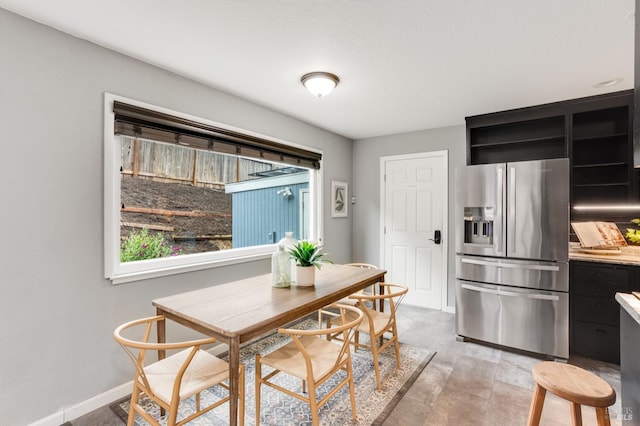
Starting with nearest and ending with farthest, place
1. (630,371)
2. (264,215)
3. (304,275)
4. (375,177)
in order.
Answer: (630,371) → (304,275) → (264,215) → (375,177)

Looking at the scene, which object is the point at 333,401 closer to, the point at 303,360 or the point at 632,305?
the point at 303,360

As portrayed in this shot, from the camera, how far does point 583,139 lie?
309cm

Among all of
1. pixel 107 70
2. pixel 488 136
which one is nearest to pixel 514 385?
pixel 488 136

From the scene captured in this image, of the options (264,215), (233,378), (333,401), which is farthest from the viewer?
(264,215)

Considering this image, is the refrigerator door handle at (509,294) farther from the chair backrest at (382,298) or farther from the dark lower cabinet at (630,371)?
the dark lower cabinet at (630,371)

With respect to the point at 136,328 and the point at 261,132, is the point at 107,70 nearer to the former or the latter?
the point at 261,132

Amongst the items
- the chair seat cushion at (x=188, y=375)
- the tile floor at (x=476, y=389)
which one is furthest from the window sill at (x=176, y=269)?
the tile floor at (x=476, y=389)

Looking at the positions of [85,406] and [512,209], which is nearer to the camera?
[85,406]

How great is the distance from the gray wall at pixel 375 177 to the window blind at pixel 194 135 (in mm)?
1361

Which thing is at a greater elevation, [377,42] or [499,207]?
[377,42]

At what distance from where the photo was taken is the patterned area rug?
1.95 metres

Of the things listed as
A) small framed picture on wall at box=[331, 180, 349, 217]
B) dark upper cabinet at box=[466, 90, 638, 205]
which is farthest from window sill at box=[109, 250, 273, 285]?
dark upper cabinet at box=[466, 90, 638, 205]

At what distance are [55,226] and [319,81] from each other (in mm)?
2097

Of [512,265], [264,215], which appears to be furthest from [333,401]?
[264,215]
